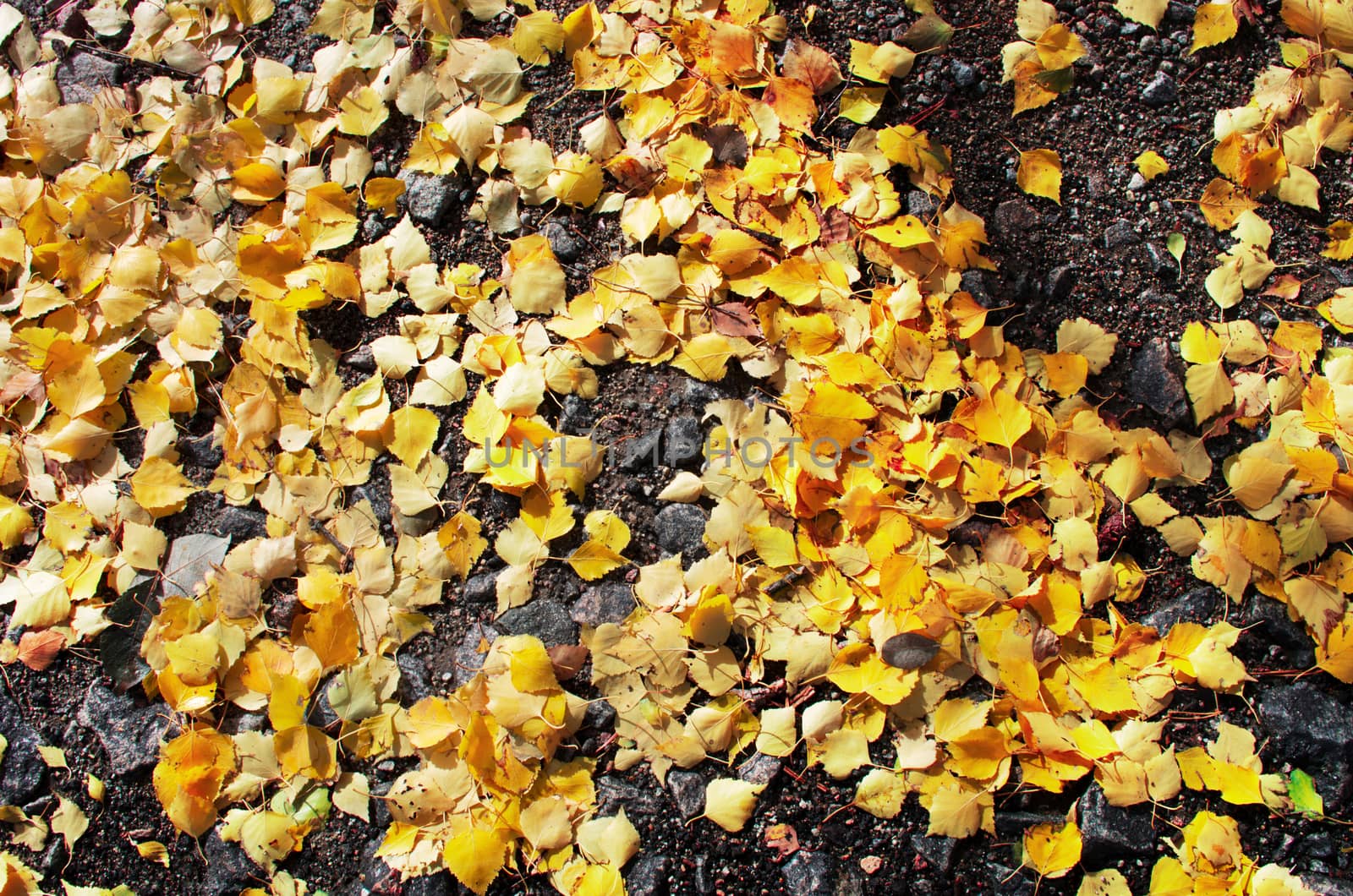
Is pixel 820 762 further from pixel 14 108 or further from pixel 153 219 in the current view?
pixel 14 108

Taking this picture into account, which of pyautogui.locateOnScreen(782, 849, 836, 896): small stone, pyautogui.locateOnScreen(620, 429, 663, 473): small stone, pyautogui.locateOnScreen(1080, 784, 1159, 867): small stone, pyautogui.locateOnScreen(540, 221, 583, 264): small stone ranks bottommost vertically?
pyautogui.locateOnScreen(782, 849, 836, 896): small stone

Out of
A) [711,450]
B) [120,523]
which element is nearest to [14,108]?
[120,523]

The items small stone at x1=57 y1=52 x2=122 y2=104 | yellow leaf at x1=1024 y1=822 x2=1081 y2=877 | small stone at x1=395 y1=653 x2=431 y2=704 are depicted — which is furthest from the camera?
small stone at x1=57 y1=52 x2=122 y2=104

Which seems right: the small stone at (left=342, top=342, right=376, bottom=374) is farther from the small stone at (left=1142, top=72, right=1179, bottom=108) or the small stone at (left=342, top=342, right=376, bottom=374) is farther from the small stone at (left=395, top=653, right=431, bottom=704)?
the small stone at (left=1142, top=72, right=1179, bottom=108)

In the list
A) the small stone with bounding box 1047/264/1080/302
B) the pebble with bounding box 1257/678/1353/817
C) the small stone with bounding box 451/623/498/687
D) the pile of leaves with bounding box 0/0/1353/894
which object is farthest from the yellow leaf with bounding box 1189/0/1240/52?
the small stone with bounding box 451/623/498/687

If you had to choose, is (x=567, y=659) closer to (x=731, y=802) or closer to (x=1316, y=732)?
(x=731, y=802)

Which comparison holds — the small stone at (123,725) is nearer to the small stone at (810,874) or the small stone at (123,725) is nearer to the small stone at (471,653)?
the small stone at (471,653)
